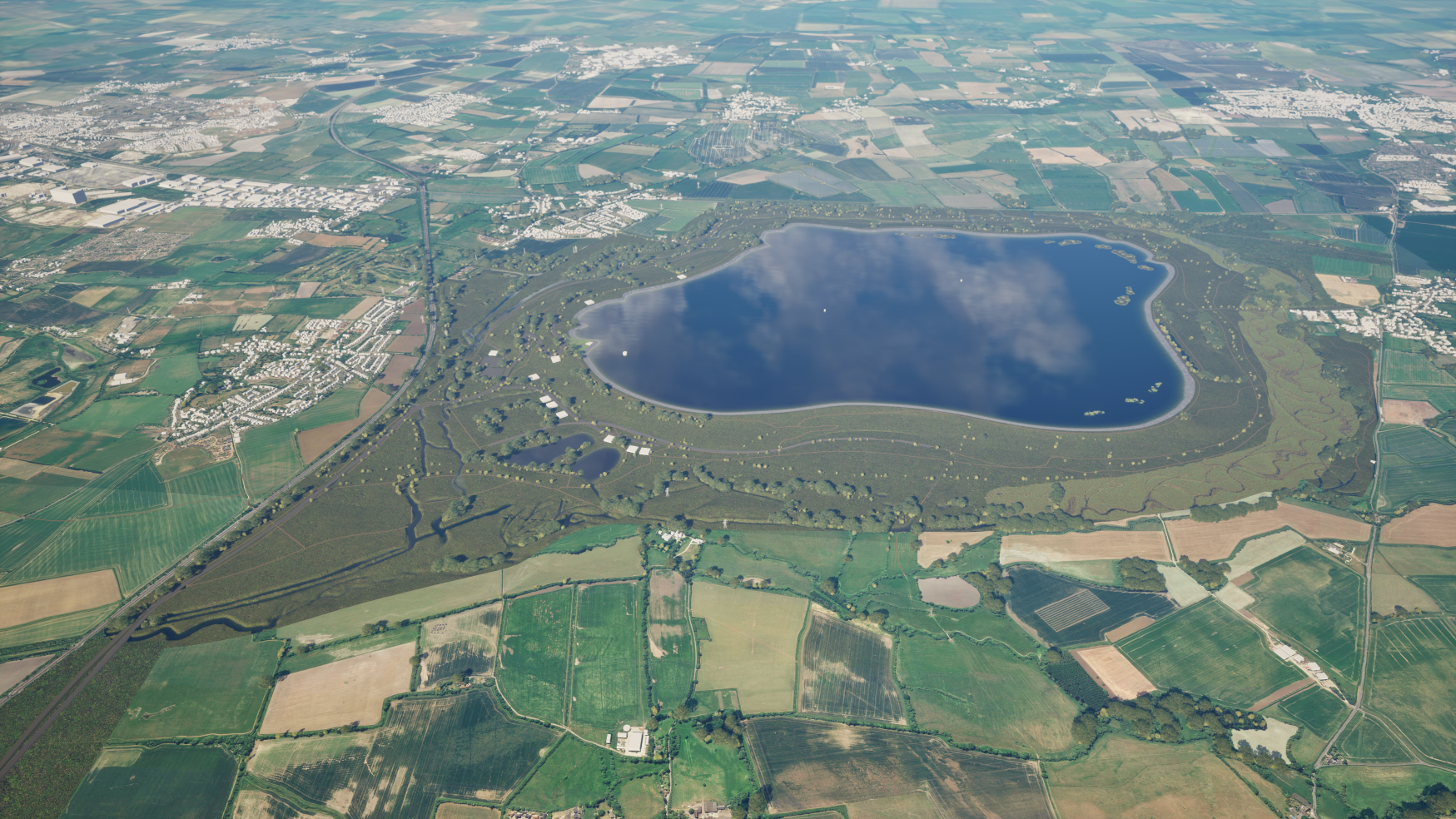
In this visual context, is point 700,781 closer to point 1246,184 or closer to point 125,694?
point 125,694

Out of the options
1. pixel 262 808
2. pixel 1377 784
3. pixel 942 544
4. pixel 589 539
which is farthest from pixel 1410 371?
pixel 262 808

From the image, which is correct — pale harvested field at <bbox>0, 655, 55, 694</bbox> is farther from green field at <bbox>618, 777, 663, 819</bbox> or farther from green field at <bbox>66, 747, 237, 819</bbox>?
green field at <bbox>618, 777, 663, 819</bbox>

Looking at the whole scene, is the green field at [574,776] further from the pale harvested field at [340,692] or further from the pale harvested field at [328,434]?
the pale harvested field at [328,434]

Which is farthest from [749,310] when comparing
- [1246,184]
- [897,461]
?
[1246,184]

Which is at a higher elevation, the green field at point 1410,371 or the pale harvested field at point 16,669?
the green field at point 1410,371

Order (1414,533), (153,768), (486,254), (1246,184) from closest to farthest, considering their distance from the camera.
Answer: (153,768) → (1414,533) → (486,254) → (1246,184)

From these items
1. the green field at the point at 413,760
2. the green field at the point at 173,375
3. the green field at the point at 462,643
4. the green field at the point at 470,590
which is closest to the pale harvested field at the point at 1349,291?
the green field at the point at 470,590

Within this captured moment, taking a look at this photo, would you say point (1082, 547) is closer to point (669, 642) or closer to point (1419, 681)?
point (1419, 681)
